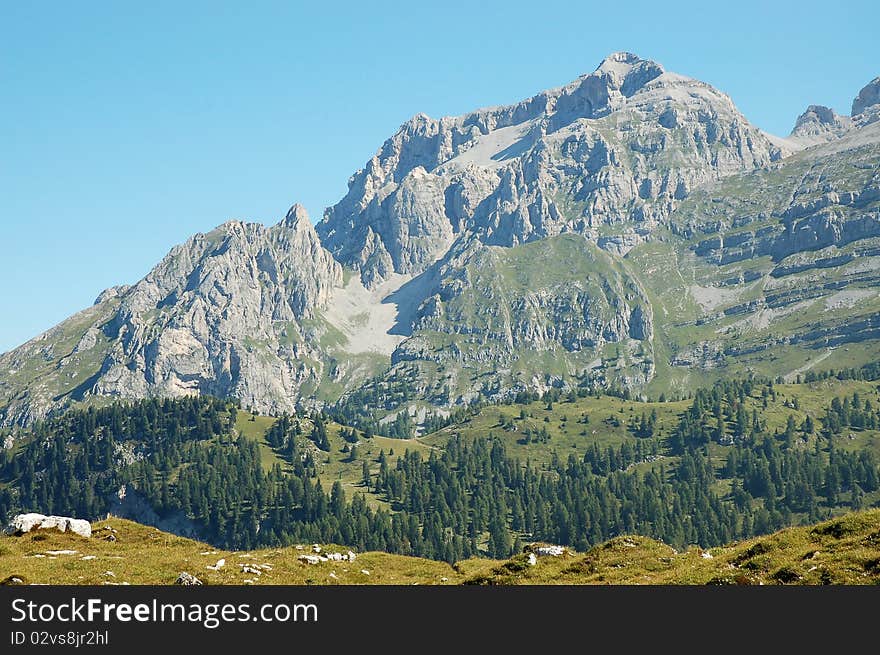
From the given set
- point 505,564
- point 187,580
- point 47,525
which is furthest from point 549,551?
point 47,525

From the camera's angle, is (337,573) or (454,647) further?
(337,573)

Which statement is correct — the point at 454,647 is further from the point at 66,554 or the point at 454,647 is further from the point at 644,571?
the point at 66,554

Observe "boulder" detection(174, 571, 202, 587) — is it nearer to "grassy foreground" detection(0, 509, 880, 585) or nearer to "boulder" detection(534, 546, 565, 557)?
"grassy foreground" detection(0, 509, 880, 585)

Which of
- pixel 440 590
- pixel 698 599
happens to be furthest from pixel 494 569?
pixel 698 599

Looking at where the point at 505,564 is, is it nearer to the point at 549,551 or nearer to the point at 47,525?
the point at 549,551

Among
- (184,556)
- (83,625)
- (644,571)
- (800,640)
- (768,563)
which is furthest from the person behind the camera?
(184,556)

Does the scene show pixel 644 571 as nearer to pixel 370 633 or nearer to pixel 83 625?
pixel 370 633

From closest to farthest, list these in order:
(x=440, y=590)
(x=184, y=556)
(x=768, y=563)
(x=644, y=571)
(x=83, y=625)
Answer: (x=83, y=625)
(x=440, y=590)
(x=768, y=563)
(x=644, y=571)
(x=184, y=556)

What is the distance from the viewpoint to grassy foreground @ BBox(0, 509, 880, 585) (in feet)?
146

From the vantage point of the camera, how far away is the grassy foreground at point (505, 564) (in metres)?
44.4

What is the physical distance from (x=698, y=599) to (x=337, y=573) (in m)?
22.8

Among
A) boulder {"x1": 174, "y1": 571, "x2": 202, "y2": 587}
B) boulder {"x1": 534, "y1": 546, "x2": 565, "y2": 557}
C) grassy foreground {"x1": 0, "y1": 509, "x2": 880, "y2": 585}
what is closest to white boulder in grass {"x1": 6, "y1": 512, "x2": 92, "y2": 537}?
grassy foreground {"x1": 0, "y1": 509, "x2": 880, "y2": 585}

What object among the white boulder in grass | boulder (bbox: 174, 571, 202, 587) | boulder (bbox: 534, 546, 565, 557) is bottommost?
boulder (bbox: 534, 546, 565, 557)

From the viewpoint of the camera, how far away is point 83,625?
3912 cm
